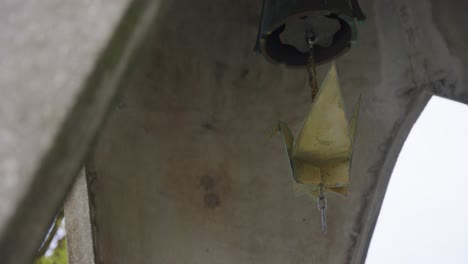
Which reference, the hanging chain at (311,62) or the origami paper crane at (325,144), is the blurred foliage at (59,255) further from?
the hanging chain at (311,62)

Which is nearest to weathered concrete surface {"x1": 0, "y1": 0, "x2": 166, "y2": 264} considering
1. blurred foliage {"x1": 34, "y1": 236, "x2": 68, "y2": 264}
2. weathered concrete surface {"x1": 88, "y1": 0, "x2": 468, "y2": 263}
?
blurred foliage {"x1": 34, "y1": 236, "x2": 68, "y2": 264}

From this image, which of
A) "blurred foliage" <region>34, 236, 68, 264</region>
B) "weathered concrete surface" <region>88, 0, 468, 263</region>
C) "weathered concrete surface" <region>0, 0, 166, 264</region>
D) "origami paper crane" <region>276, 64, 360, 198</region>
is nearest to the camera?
"weathered concrete surface" <region>0, 0, 166, 264</region>

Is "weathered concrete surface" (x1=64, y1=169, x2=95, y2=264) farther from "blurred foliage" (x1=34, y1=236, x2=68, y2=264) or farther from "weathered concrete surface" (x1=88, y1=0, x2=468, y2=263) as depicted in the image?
"weathered concrete surface" (x1=88, y1=0, x2=468, y2=263)

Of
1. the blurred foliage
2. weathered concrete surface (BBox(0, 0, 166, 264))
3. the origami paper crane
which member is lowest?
the blurred foliage

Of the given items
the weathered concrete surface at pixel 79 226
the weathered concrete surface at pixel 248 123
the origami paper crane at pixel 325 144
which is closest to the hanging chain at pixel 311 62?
the origami paper crane at pixel 325 144

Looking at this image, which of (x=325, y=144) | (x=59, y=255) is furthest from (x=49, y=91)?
(x=59, y=255)

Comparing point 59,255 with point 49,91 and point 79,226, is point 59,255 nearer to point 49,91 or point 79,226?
point 79,226
